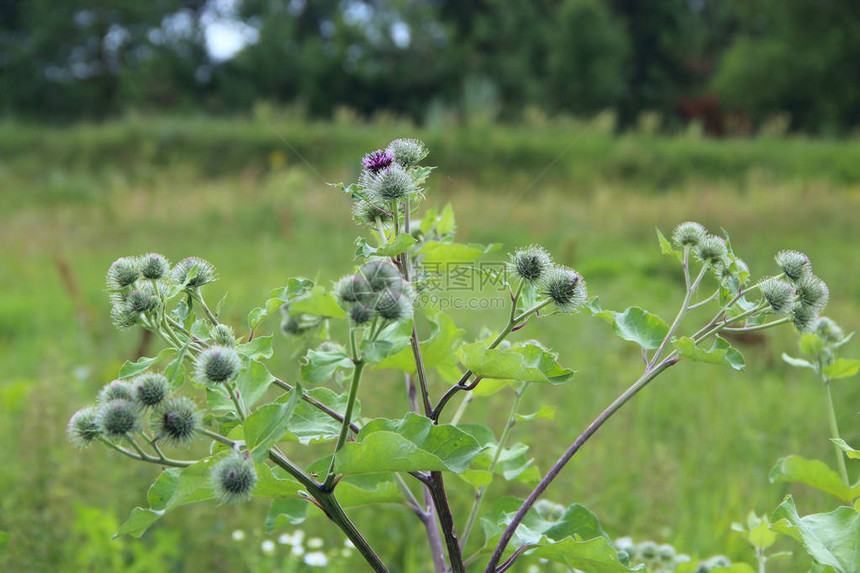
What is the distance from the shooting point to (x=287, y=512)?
1232 millimetres

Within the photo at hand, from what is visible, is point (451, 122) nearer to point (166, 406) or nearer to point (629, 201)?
point (629, 201)

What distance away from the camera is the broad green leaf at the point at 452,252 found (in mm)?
1227

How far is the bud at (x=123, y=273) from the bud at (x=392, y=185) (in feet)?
1.17

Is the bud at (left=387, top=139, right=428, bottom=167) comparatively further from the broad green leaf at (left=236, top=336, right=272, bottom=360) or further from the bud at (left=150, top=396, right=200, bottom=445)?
the bud at (left=150, top=396, right=200, bottom=445)

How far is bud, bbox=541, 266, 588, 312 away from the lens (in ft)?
3.55

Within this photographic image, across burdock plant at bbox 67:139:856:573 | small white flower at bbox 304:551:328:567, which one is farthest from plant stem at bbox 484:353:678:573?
small white flower at bbox 304:551:328:567

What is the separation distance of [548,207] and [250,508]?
6421 mm

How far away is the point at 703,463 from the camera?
3.03 metres

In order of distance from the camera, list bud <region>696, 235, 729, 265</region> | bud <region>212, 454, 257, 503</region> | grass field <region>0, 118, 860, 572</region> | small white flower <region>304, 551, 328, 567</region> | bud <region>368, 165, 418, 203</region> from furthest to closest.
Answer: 1. grass field <region>0, 118, 860, 572</region>
2. small white flower <region>304, 551, 328, 567</region>
3. bud <region>696, 235, 729, 265</region>
4. bud <region>368, 165, 418, 203</region>
5. bud <region>212, 454, 257, 503</region>

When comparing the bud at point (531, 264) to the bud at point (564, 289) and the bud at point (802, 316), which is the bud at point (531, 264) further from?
the bud at point (802, 316)

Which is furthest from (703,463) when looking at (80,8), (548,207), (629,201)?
(80,8)

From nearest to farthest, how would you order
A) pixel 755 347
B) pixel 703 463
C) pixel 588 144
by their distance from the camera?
pixel 703 463 < pixel 755 347 < pixel 588 144

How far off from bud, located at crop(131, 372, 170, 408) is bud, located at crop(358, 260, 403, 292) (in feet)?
0.91

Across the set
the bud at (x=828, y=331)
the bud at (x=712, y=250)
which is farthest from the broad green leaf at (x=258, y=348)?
the bud at (x=828, y=331)
